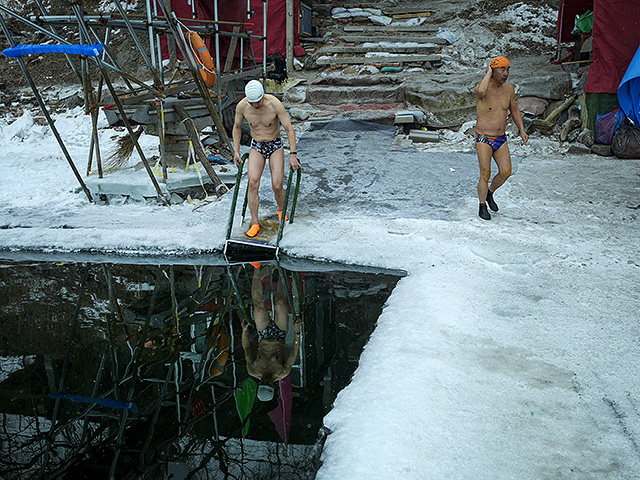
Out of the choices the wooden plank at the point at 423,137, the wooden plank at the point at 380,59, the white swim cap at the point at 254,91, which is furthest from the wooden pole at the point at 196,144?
the wooden plank at the point at 380,59

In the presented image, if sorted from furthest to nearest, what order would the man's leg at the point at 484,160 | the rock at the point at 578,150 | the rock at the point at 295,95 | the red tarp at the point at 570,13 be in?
1. the rock at the point at 295,95
2. the red tarp at the point at 570,13
3. the rock at the point at 578,150
4. the man's leg at the point at 484,160

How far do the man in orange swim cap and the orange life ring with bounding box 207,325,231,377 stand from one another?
11.9 feet

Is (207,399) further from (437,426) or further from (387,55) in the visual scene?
(387,55)

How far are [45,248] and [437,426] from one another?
5236mm

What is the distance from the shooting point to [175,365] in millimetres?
4133

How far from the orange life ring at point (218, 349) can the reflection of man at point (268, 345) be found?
0.47 feet

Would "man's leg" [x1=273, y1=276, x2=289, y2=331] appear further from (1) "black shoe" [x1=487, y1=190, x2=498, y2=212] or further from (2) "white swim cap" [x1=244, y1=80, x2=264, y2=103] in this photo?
(1) "black shoe" [x1=487, y1=190, x2=498, y2=212]

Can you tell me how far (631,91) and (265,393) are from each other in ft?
26.9

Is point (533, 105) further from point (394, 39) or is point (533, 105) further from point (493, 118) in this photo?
point (493, 118)

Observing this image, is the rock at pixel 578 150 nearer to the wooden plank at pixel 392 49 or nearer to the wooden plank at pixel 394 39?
the wooden plank at pixel 392 49

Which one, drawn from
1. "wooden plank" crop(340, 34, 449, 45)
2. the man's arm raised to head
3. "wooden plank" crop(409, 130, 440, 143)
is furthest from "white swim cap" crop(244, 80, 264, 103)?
"wooden plank" crop(340, 34, 449, 45)

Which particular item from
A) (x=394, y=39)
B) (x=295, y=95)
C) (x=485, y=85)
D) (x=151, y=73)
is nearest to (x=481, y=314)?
(x=485, y=85)

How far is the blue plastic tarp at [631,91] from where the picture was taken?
346 inches

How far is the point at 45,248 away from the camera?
6.54m
